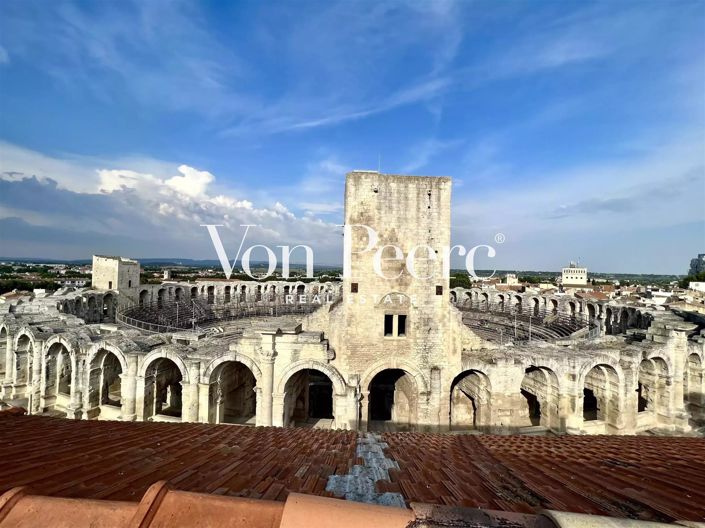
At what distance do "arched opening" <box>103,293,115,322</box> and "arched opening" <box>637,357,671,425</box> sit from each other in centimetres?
4202

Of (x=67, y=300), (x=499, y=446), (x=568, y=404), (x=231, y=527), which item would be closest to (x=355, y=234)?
(x=499, y=446)

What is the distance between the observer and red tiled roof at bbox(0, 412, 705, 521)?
3.64 meters

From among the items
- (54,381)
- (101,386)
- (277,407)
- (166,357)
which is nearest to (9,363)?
(54,381)

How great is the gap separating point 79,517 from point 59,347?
22.3m

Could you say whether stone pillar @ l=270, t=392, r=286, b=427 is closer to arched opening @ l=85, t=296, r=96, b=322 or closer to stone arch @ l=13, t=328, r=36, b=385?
stone arch @ l=13, t=328, r=36, b=385

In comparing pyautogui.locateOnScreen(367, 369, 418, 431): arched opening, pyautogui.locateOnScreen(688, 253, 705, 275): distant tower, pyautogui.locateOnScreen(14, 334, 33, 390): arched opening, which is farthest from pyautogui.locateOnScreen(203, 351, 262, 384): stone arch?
pyautogui.locateOnScreen(688, 253, 705, 275): distant tower

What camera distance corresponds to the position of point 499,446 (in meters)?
7.01

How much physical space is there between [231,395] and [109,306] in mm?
24301

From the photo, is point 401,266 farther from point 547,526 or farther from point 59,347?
point 59,347

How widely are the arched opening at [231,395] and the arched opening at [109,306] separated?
75.1 feet

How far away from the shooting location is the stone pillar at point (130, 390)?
1633cm

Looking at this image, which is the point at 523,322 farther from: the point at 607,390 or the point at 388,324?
the point at 388,324

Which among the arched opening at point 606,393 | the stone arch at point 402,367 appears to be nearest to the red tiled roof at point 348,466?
the stone arch at point 402,367

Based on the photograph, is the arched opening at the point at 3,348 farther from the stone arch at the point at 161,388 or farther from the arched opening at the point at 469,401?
the arched opening at the point at 469,401
